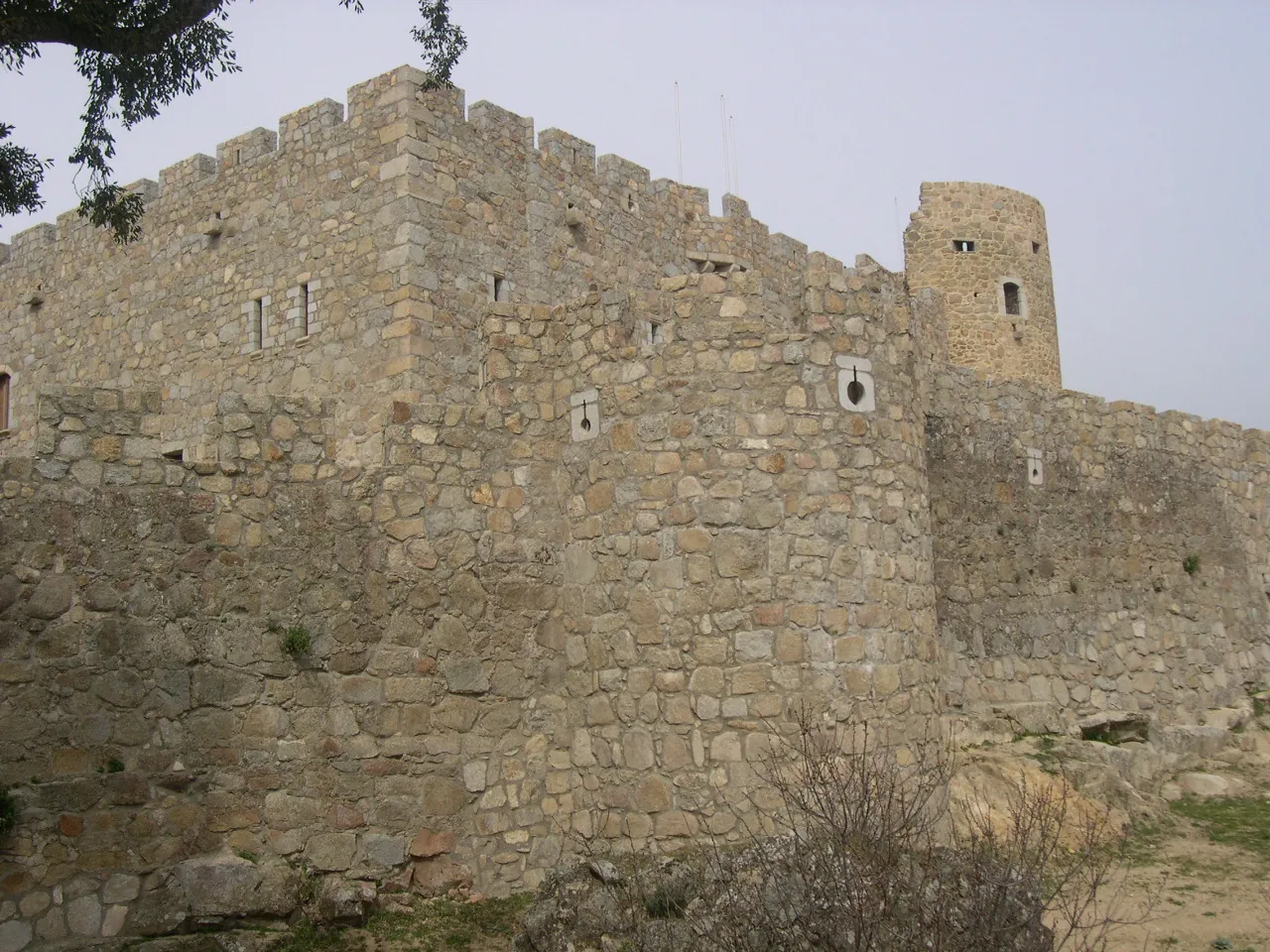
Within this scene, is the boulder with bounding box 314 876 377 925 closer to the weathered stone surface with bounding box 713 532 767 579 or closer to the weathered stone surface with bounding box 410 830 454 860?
the weathered stone surface with bounding box 410 830 454 860

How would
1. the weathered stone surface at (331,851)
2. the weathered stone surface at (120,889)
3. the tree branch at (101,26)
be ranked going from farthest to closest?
the weathered stone surface at (331,851) → the tree branch at (101,26) → the weathered stone surface at (120,889)

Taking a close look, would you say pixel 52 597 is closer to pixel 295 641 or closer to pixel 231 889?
pixel 295 641

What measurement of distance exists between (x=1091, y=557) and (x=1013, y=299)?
13.8 m

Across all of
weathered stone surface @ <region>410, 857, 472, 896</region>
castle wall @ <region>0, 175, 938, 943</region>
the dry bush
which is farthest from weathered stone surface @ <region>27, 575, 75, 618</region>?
the dry bush

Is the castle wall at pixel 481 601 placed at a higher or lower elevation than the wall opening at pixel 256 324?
lower

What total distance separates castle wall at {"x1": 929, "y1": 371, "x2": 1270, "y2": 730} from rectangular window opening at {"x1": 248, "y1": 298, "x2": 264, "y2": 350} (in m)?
8.67

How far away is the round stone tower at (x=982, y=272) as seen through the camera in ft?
88.6

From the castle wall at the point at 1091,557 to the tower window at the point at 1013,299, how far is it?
10143 mm

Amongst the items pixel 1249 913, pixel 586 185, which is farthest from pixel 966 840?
pixel 586 185

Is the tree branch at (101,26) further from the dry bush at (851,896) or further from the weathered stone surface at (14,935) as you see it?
the dry bush at (851,896)

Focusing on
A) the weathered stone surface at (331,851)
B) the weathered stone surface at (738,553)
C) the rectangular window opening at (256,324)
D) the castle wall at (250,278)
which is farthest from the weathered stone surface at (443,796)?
the rectangular window opening at (256,324)

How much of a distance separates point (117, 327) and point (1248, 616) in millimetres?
15269

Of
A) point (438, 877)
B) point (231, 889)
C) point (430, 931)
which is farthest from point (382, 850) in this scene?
point (231, 889)

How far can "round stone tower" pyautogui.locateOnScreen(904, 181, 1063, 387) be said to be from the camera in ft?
88.6
